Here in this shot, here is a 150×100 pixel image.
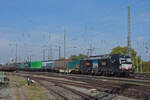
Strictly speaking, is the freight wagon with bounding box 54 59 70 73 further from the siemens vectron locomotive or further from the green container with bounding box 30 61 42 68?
the green container with bounding box 30 61 42 68

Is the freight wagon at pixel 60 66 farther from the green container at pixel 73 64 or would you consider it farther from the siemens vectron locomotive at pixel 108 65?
the siemens vectron locomotive at pixel 108 65

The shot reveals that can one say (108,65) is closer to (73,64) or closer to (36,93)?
(73,64)

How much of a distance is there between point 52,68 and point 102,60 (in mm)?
24948

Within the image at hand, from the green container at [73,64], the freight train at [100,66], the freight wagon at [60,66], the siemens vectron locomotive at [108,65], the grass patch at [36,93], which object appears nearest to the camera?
the grass patch at [36,93]

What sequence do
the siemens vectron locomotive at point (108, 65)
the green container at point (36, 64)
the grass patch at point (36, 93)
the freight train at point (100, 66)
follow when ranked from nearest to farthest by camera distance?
the grass patch at point (36, 93)
the siemens vectron locomotive at point (108, 65)
the freight train at point (100, 66)
the green container at point (36, 64)

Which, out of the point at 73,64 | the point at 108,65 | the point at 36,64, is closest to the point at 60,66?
the point at 73,64

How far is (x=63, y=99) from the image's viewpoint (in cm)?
1260

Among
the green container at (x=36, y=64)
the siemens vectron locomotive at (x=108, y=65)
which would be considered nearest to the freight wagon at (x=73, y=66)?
the siemens vectron locomotive at (x=108, y=65)

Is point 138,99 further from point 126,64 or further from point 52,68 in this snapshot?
point 52,68

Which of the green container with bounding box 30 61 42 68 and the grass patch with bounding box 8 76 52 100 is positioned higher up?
the green container with bounding box 30 61 42 68

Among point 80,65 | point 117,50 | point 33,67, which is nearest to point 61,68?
point 80,65

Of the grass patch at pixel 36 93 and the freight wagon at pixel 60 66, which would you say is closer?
the grass patch at pixel 36 93

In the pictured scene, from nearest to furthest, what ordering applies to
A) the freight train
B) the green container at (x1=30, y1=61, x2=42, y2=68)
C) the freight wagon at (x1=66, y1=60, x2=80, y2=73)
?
the freight train, the freight wagon at (x1=66, y1=60, x2=80, y2=73), the green container at (x1=30, y1=61, x2=42, y2=68)

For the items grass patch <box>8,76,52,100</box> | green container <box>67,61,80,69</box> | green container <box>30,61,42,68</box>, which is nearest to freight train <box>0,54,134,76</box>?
green container <box>67,61,80,69</box>
